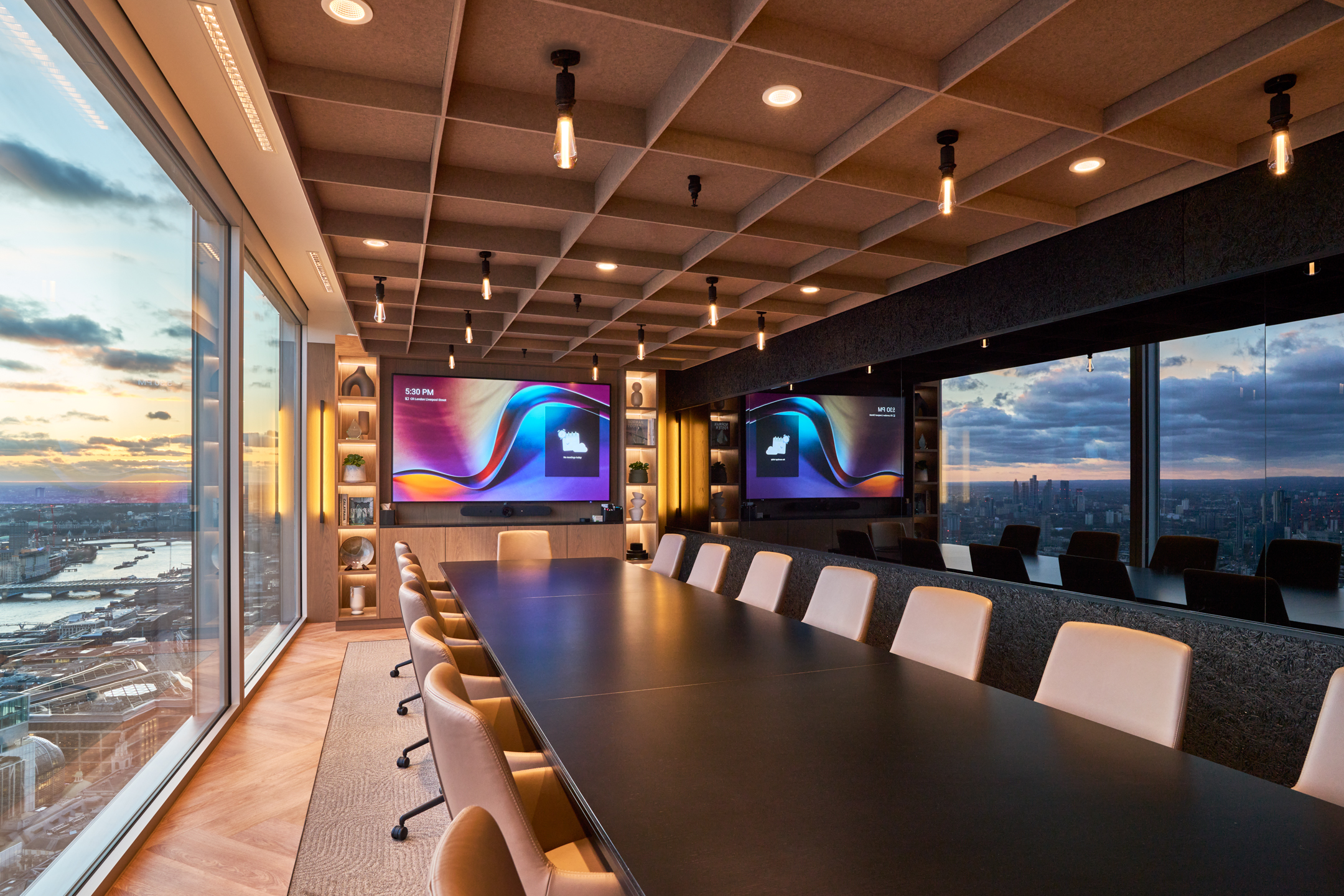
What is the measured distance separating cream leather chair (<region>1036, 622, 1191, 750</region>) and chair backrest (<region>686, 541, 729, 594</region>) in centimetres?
244

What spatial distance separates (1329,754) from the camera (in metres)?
1.62

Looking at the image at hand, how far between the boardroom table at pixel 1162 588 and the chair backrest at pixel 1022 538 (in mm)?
38

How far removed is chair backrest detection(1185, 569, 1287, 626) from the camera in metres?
2.69

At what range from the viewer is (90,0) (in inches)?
87.1

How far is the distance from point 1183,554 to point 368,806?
3.68 metres

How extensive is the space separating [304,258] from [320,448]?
2.90 metres

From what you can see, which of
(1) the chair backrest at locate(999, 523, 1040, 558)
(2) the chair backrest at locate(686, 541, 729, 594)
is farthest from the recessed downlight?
(1) the chair backrest at locate(999, 523, 1040, 558)

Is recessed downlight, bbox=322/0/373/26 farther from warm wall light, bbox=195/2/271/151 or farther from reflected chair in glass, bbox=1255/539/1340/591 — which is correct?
reflected chair in glass, bbox=1255/539/1340/591

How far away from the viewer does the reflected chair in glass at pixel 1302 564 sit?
99.7 inches

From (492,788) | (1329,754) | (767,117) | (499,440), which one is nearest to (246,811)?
(492,788)

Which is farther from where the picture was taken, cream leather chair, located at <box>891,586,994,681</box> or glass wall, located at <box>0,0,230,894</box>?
cream leather chair, located at <box>891,586,994,681</box>

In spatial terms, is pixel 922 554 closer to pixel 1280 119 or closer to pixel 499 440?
pixel 1280 119

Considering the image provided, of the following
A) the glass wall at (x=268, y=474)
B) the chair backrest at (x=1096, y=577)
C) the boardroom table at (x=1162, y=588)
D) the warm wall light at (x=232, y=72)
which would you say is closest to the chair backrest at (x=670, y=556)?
the boardroom table at (x=1162, y=588)

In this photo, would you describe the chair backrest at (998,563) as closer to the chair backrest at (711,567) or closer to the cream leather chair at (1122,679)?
the chair backrest at (711,567)
